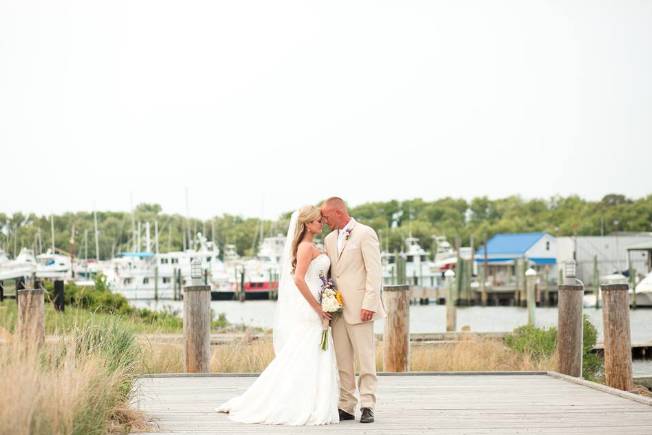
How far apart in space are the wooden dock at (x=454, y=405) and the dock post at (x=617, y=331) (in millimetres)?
567

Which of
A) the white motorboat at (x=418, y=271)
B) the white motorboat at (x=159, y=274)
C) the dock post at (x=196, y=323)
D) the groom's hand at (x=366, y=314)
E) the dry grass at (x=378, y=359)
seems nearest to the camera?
the groom's hand at (x=366, y=314)

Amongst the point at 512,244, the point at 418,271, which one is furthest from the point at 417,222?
the point at 418,271

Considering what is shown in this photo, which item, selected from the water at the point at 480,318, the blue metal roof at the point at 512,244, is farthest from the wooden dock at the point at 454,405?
the blue metal roof at the point at 512,244

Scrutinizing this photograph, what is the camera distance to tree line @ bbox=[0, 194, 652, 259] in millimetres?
104688

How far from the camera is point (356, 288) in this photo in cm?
809

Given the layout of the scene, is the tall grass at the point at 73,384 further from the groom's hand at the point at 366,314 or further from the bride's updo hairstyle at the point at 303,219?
the groom's hand at the point at 366,314

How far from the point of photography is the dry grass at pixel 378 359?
13.0 meters

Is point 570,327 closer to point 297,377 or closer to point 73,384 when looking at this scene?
point 297,377

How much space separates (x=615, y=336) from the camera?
10.8 meters

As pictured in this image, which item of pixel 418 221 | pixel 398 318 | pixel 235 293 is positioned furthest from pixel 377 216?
pixel 398 318

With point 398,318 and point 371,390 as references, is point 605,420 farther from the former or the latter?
point 398,318

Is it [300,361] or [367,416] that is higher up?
[300,361]

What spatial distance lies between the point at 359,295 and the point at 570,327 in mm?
4428

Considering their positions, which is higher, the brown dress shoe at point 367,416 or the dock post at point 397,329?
the dock post at point 397,329
